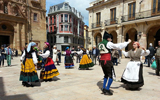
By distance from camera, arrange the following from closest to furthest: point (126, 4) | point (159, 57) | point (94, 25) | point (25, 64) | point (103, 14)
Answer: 1. point (25, 64)
2. point (159, 57)
3. point (126, 4)
4. point (103, 14)
5. point (94, 25)

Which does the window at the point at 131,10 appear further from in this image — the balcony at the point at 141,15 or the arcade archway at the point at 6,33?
the arcade archway at the point at 6,33

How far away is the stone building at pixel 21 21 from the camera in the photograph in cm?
2182

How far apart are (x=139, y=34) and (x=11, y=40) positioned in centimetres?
2372

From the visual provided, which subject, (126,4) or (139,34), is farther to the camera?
(126,4)

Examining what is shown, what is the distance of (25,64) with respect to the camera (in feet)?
14.1

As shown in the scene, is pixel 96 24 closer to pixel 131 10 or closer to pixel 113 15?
pixel 113 15

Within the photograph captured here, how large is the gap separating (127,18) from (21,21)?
20360mm

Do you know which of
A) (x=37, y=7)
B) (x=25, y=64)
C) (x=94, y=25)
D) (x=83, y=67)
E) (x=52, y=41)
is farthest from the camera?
(x=52, y=41)

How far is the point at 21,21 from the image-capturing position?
23.4 metres

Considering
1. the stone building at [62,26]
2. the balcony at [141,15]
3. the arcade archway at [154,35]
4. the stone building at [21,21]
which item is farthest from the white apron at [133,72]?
the stone building at [62,26]

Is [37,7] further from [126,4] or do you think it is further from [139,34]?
[139,34]

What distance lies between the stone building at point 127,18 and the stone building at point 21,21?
481 inches

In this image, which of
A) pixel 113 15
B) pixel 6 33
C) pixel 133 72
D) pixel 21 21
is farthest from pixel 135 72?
→ pixel 6 33

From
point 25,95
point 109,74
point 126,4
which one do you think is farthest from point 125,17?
point 25,95
